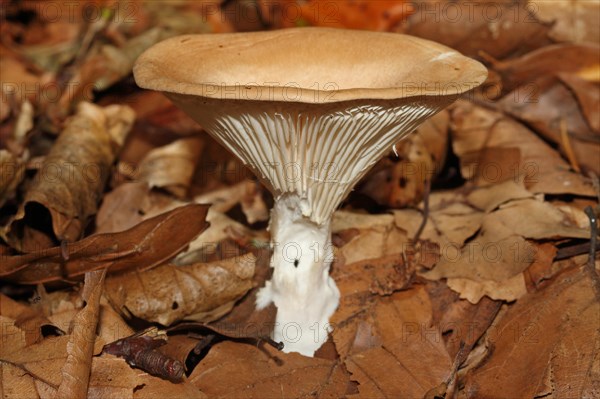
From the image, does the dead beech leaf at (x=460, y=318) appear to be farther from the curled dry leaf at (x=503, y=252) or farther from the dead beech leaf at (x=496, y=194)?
the dead beech leaf at (x=496, y=194)

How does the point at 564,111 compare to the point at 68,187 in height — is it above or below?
above

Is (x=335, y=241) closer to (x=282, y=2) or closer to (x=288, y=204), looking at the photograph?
(x=288, y=204)

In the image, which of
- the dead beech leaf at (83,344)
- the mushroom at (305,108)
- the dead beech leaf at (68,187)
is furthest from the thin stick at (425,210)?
the dead beech leaf at (68,187)

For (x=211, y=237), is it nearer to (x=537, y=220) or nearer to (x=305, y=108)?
(x=305, y=108)

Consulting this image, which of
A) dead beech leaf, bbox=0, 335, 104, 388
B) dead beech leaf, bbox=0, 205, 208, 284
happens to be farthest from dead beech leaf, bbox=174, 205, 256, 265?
dead beech leaf, bbox=0, 335, 104, 388

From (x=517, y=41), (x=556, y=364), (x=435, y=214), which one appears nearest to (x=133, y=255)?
(x=435, y=214)

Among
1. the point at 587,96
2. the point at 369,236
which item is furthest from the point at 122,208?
the point at 587,96

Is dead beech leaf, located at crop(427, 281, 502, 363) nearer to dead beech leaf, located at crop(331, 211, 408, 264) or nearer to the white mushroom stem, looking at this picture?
dead beech leaf, located at crop(331, 211, 408, 264)
